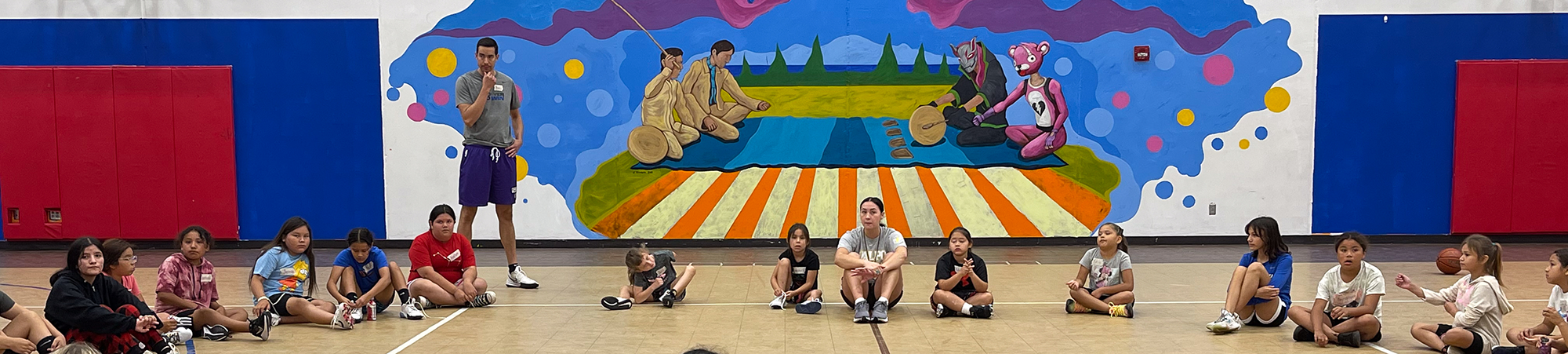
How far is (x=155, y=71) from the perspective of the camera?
10734 millimetres

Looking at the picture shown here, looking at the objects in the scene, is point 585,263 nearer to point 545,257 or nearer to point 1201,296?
point 545,257

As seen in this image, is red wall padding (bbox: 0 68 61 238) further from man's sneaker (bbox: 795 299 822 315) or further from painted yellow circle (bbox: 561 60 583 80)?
man's sneaker (bbox: 795 299 822 315)

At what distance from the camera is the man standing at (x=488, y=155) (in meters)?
8.16

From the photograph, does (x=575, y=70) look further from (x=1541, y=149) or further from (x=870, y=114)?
(x=1541, y=149)

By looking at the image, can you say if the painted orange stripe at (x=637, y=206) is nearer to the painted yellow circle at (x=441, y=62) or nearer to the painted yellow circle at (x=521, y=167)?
the painted yellow circle at (x=521, y=167)

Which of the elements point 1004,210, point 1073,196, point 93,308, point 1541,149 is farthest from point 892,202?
point 93,308

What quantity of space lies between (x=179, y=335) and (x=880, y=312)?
3892 millimetres

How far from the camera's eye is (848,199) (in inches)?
432

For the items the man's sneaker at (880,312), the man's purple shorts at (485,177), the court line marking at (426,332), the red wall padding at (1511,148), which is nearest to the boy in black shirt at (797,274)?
the man's sneaker at (880,312)

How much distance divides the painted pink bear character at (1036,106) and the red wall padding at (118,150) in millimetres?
7817

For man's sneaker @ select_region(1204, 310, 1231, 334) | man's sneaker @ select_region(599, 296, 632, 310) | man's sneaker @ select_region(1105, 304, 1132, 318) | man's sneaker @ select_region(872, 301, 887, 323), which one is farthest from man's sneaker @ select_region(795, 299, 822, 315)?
man's sneaker @ select_region(1204, 310, 1231, 334)

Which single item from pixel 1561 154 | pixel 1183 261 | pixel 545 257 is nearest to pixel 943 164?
pixel 1183 261

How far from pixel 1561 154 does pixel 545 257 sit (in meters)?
10.3

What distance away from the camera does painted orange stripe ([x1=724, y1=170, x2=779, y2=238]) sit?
11.0 m
